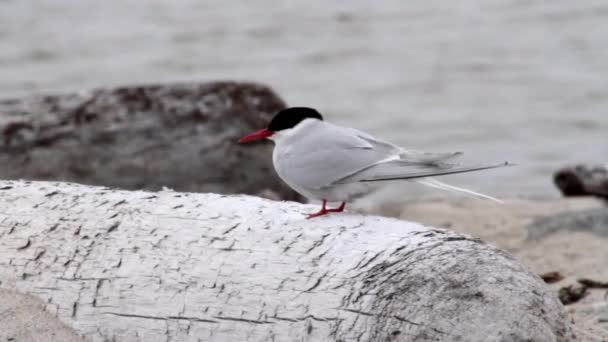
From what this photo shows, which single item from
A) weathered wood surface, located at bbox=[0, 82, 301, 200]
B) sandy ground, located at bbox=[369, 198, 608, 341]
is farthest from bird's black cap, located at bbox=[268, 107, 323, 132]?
weathered wood surface, located at bbox=[0, 82, 301, 200]

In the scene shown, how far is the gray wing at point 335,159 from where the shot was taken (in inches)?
146

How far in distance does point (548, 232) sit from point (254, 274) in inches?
132

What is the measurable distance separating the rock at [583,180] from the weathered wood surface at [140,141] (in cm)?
211

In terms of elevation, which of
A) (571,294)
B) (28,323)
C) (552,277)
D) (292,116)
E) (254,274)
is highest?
(292,116)

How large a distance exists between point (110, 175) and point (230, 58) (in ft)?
17.0

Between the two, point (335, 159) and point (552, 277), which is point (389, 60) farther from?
point (335, 159)

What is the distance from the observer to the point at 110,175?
688 centimetres

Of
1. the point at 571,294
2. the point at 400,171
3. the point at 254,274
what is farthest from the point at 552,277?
the point at 254,274

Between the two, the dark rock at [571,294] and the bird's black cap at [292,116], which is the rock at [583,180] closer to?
the dark rock at [571,294]

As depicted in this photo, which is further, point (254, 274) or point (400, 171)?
point (400, 171)

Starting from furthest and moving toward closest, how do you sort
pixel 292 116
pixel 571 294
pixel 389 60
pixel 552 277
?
pixel 389 60 → pixel 552 277 → pixel 571 294 → pixel 292 116

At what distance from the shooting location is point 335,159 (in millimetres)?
3715

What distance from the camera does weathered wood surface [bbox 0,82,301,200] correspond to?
270 inches

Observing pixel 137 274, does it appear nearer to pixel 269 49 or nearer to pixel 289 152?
pixel 289 152
